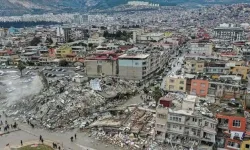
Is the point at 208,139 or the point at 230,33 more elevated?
the point at 230,33

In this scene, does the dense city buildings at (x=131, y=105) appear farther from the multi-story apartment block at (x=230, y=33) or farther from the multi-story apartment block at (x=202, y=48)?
the multi-story apartment block at (x=230, y=33)

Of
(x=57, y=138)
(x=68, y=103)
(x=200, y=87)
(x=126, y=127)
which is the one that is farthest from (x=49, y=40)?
(x=126, y=127)

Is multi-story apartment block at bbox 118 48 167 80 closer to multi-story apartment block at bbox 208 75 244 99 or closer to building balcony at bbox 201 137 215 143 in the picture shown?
multi-story apartment block at bbox 208 75 244 99

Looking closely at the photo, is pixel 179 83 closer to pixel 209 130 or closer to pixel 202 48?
pixel 209 130

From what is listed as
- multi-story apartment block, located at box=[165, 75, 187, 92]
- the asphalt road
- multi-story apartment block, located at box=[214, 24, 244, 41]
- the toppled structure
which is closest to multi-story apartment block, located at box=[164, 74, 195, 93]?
multi-story apartment block, located at box=[165, 75, 187, 92]

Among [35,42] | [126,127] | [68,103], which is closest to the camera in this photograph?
[126,127]

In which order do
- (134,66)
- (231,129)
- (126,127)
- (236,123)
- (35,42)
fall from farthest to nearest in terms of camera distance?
(35,42), (134,66), (126,127), (231,129), (236,123)
